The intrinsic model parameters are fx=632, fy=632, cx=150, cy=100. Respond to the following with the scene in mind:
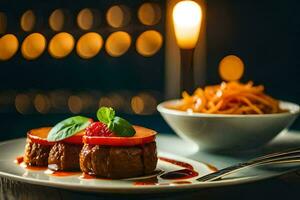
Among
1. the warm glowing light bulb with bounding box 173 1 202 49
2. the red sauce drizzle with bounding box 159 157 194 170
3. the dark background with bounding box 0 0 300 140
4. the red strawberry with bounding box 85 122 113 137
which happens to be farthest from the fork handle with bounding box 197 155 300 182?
the dark background with bounding box 0 0 300 140

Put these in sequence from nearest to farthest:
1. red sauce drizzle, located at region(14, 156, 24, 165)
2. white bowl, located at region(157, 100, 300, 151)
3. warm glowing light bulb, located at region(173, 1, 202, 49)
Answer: red sauce drizzle, located at region(14, 156, 24, 165), white bowl, located at region(157, 100, 300, 151), warm glowing light bulb, located at region(173, 1, 202, 49)

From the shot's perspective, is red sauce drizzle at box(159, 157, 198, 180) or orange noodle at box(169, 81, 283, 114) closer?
red sauce drizzle at box(159, 157, 198, 180)

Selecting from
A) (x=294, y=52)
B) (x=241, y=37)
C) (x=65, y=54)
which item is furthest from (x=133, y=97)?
(x=294, y=52)

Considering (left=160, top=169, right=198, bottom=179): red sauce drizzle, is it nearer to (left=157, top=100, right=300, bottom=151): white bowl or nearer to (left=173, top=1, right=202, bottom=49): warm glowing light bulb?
(left=157, top=100, right=300, bottom=151): white bowl

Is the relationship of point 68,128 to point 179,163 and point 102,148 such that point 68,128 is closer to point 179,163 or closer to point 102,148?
point 102,148

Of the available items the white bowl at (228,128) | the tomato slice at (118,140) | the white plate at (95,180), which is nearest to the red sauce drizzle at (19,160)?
the white plate at (95,180)

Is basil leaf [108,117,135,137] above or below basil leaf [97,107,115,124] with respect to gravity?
below
